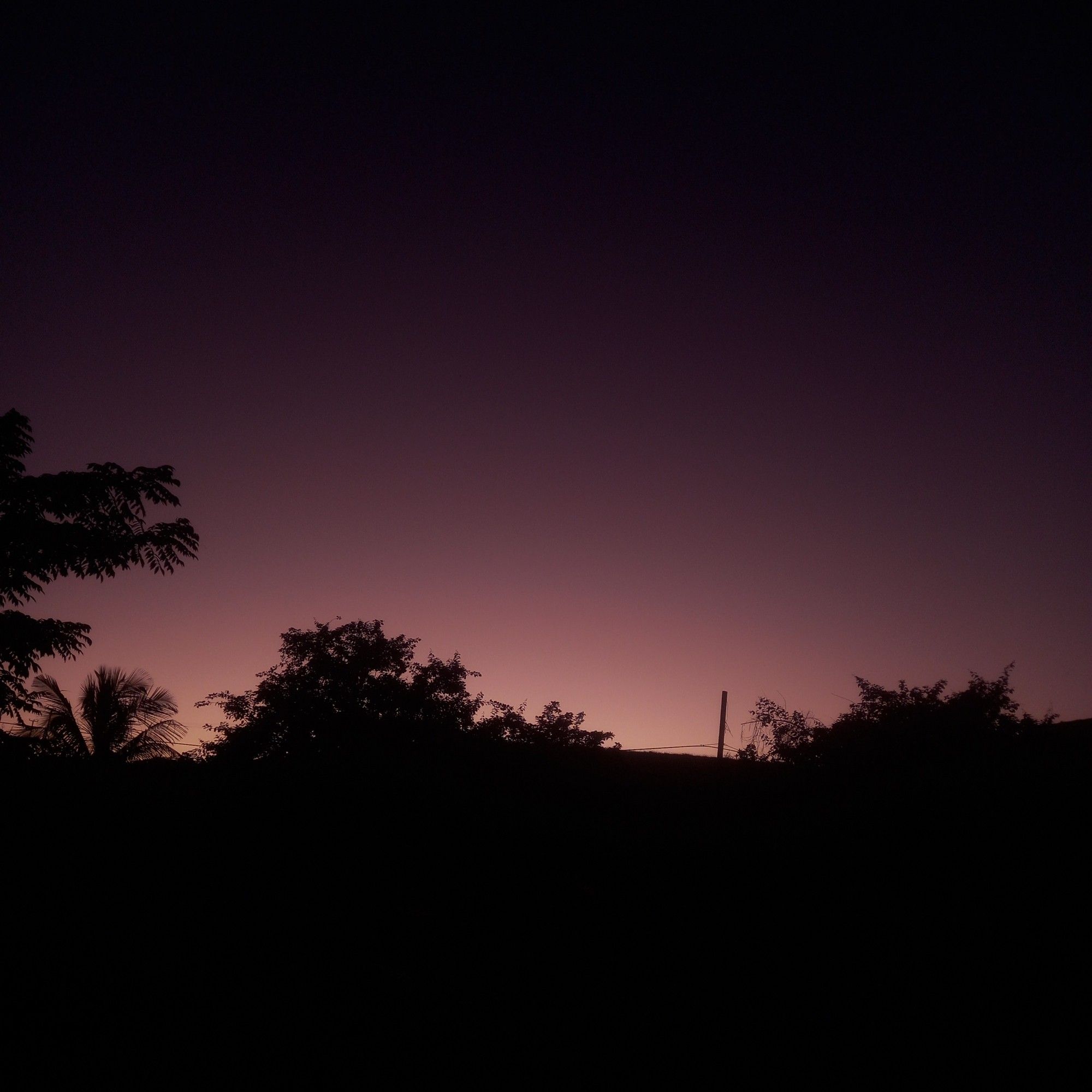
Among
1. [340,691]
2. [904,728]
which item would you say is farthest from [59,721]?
[904,728]

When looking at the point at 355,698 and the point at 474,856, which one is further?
the point at 355,698

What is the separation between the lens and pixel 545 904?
18.4ft

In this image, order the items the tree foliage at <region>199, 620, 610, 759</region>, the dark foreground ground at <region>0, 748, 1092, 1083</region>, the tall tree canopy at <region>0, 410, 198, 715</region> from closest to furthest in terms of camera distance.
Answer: the dark foreground ground at <region>0, 748, 1092, 1083</region>, the tall tree canopy at <region>0, 410, 198, 715</region>, the tree foliage at <region>199, 620, 610, 759</region>

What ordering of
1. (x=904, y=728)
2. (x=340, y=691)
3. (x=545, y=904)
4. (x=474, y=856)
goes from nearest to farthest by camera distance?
(x=545, y=904) → (x=474, y=856) → (x=904, y=728) → (x=340, y=691)

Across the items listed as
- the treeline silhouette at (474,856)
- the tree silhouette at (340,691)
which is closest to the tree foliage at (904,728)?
the treeline silhouette at (474,856)

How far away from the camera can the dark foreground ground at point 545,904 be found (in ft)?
14.3

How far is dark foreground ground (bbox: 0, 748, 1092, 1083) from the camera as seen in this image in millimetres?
4359

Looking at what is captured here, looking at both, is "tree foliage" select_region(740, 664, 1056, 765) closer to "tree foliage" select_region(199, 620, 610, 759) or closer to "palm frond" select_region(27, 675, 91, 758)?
"tree foliage" select_region(199, 620, 610, 759)

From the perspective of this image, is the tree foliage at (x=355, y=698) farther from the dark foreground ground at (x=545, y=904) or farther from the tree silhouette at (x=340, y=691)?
the dark foreground ground at (x=545, y=904)

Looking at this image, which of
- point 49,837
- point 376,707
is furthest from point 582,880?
point 376,707

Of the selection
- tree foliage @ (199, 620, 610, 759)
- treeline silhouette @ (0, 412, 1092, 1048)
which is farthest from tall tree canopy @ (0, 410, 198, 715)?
tree foliage @ (199, 620, 610, 759)

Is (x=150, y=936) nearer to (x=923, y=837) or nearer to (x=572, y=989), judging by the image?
(x=572, y=989)

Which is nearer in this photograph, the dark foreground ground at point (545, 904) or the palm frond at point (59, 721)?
the dark foreground ground at point (545, 904)

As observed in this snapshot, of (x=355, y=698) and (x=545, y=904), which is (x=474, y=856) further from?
(x=355, y=698)
